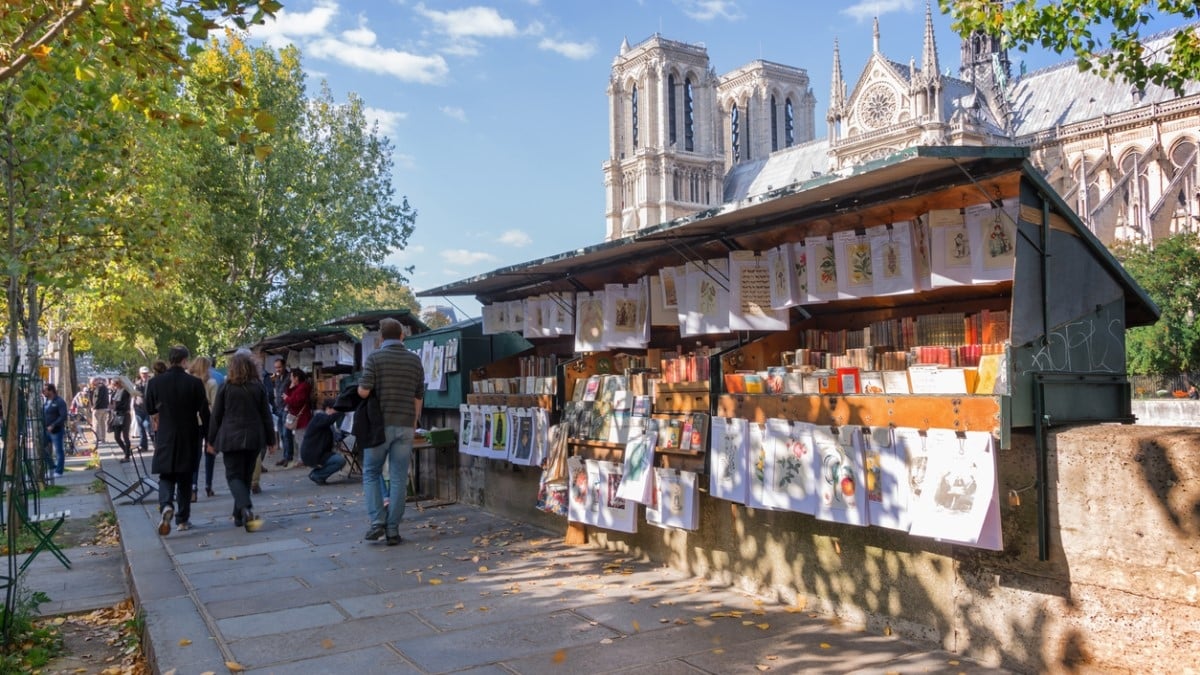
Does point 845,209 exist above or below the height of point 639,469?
above

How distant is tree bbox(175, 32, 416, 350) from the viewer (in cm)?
2714

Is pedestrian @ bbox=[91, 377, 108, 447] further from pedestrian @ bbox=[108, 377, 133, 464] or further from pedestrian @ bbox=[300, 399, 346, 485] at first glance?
pedestrian @ bbox=[300, 399, 346, 485]

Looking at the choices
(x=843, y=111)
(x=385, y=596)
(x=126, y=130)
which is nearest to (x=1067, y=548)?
(x=385, y=596)

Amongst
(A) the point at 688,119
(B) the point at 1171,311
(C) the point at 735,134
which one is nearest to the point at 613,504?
(B) the point at 1171,311

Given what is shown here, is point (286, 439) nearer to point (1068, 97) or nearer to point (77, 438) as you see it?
point (77, 438)

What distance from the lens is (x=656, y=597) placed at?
5.96m

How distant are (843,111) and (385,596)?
82.3m

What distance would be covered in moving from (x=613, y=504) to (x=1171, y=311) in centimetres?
4100

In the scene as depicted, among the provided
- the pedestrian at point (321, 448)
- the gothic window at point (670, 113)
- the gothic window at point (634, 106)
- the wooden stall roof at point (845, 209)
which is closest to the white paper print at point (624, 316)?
the wooden stall roof at point (845, 209)

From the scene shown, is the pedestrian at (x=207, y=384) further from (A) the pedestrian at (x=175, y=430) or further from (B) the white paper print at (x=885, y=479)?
(B) the white paper print at (x=885, y=479)

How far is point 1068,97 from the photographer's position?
72188mm

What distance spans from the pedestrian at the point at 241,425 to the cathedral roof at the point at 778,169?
82.9 metres

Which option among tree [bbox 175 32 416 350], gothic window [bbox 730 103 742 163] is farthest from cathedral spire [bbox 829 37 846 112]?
tree [bbox 175 32 416 350]

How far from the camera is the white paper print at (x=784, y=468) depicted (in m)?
5.29
